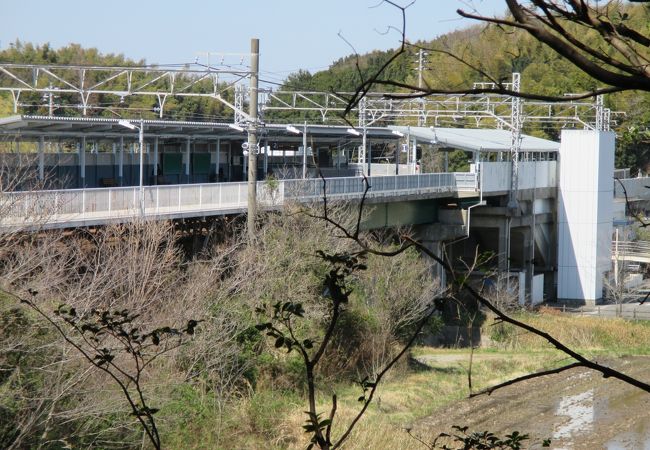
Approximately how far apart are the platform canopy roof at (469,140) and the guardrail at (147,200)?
49.2 ft

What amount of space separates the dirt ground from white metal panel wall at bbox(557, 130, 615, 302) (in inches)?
667

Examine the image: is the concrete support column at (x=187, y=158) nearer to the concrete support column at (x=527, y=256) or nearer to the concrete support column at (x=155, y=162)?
the concrete support column at (x=155, y=162)

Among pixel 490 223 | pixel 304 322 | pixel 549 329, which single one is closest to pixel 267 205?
pixel 304 322

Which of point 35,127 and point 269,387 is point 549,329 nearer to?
point 269,387

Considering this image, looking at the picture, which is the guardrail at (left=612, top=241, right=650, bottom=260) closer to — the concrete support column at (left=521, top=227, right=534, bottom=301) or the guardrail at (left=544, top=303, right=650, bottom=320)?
the concrete support column at (left=521, top=227, right=534, bottom=301)

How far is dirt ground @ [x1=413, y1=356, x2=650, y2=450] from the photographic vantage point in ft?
85.7

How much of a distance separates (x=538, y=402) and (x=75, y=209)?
15850 millimetres

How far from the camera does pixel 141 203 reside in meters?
24.1

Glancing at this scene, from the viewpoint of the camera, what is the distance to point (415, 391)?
96.1 feet

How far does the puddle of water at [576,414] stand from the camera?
2708 centimetres

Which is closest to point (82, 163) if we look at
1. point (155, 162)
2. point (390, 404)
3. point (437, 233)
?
point (155, 162)

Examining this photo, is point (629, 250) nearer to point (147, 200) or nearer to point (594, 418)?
point (594, 418)

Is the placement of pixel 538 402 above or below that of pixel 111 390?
below

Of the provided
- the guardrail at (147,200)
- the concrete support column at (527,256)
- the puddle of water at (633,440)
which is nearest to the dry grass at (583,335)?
the concrete support column at (527,256)
